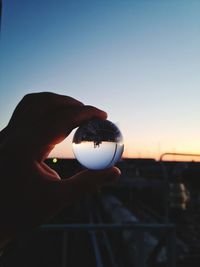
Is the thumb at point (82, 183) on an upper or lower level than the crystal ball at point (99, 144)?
lower

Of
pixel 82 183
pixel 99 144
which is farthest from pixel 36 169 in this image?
pixel 99 144

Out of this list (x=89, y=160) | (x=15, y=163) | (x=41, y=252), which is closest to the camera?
(x=15, y=163)

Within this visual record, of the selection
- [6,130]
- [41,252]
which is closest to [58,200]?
[6,130]

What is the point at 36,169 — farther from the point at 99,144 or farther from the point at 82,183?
the point at 99,144

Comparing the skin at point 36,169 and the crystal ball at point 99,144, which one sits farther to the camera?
the crystal ball at point 99,144

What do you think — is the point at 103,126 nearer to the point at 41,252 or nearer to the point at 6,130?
the point at 6,130
